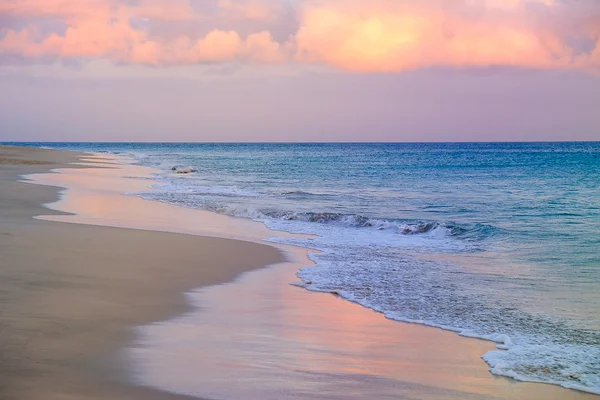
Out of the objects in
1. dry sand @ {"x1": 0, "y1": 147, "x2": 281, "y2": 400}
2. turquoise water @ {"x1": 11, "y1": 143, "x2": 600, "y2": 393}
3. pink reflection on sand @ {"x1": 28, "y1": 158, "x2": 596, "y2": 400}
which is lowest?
turquoise water @ {"x1": 11, "y1": 143, "x2": 600, "y2": 393}

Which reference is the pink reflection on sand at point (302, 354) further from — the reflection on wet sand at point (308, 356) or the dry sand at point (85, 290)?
the dry sand at point (85, 290)

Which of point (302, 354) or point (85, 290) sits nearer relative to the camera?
point (302, 354)

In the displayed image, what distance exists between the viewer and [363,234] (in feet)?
54.0

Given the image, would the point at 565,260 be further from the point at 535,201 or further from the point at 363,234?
the point at 535,201

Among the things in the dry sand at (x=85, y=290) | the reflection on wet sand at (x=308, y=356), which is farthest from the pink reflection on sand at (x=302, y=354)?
the dry sand at (x=85, y=290)

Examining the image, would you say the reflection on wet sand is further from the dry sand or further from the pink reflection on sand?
the dry sand

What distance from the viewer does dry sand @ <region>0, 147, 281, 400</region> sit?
537cm

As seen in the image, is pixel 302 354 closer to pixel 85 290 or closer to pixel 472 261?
pixel 85 290

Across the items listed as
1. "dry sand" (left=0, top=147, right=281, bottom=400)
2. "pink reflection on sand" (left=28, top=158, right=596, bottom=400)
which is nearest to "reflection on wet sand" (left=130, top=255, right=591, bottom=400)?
"pink reflection on sand" (left=28, top=158, right=596, bottom=400)

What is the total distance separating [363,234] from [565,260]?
5383 mm

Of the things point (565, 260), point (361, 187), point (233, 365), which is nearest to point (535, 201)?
point (361, 187)

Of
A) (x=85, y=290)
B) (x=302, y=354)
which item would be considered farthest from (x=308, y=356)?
(x=85, y=290)

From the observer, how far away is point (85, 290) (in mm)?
8461

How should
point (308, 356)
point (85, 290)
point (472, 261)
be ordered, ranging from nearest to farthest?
point (308, 356)
point (85, 290)
point (472, 261)
